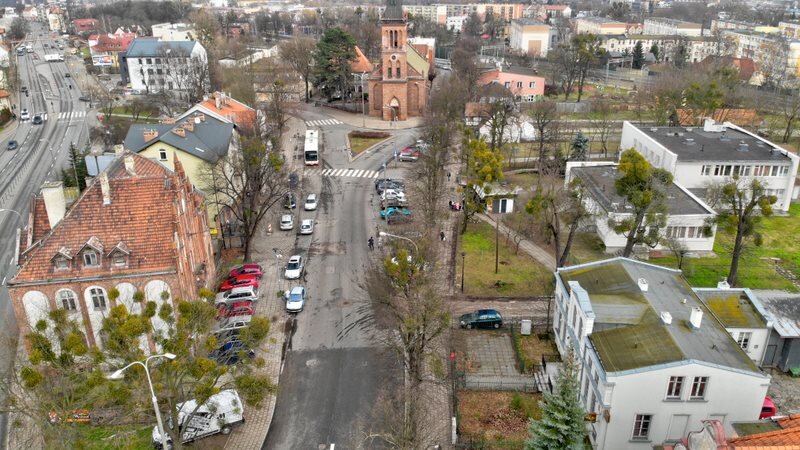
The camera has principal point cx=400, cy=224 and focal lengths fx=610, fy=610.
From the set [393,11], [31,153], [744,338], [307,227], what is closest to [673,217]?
[744,338]

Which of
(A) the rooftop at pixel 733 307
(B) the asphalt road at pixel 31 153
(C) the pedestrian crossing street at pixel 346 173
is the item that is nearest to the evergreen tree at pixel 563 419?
(A) the rooftop at pixel 733 307

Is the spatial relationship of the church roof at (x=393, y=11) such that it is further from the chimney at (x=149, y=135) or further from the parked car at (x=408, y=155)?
the chimney at (x=149, y=135)

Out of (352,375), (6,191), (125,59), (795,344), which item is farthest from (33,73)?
(795,344)

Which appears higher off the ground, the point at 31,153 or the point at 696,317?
the point at 696,317

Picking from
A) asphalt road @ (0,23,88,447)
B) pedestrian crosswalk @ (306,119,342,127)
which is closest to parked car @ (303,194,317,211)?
asphalt road @ (0,23,88,447)

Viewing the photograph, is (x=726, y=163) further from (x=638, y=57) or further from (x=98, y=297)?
(x=638, y=57)

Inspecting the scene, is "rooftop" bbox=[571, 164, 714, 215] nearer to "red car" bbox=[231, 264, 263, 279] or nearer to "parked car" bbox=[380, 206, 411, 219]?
"parked car" bbox=[380, 206, 411, 219]
